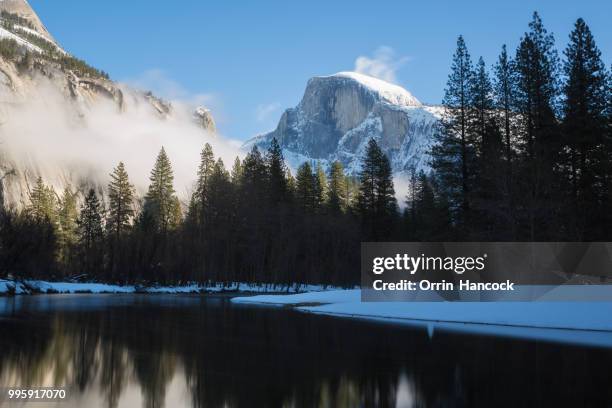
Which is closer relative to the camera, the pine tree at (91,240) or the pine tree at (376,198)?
the pine tree at (376,198)

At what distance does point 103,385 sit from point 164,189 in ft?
239

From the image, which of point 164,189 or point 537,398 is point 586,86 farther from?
point 164,189

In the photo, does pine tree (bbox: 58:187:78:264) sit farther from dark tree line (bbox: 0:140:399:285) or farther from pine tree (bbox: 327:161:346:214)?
pine tree (bbox: 327:161:346:214)

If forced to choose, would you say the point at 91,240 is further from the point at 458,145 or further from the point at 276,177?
the point at 458,145

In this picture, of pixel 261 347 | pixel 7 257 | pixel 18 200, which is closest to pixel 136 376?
pixel 261 347

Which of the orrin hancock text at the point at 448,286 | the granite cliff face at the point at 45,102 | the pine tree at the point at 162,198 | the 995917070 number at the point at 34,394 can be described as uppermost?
the granite cliff face at the point at 45,102

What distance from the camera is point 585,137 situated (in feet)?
95.6

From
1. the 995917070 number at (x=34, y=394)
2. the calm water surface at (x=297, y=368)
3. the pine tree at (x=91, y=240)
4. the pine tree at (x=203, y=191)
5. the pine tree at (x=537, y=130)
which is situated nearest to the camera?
the 995917070 number at (x=34, y=394)

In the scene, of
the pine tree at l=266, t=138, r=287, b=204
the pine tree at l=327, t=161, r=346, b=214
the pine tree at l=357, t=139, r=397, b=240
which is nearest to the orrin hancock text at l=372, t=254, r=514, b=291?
the pine tree at l=357, t=139, r=397, b=240

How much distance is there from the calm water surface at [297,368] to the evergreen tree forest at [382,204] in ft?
46.9

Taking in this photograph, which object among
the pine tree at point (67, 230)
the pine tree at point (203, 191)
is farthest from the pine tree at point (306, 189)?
the pine tree at point (67, 230)

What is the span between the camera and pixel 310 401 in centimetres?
802

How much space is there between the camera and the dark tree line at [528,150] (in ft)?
87.5

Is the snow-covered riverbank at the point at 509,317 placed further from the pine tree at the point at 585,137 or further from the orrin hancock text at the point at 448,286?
the pine tree at the point at 585,137
